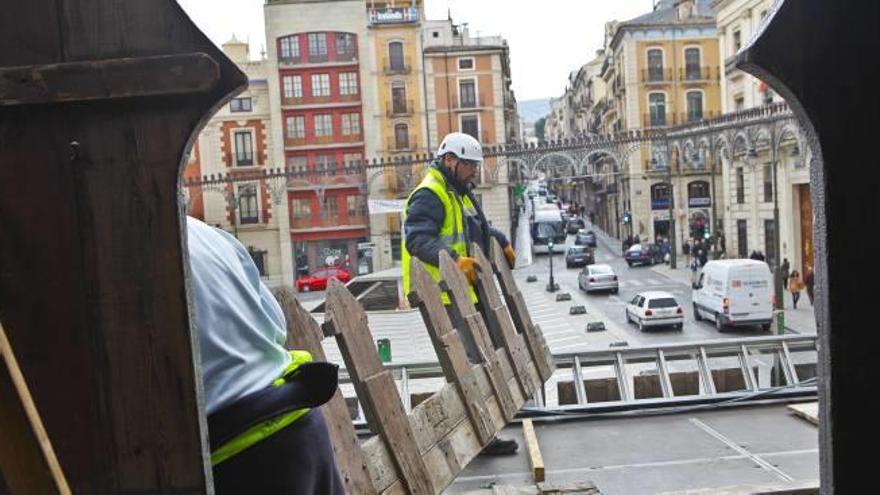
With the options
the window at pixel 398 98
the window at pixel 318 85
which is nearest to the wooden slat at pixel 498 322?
the window at pixel 318 85

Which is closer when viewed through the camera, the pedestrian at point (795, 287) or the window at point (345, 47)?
the pedestrian at point (795, 287)

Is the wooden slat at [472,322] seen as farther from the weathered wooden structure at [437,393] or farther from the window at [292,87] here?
the window at [292,87]

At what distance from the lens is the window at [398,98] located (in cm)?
4897

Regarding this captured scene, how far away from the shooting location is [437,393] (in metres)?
3.96

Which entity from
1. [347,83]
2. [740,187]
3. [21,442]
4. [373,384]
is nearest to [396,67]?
[347,83]

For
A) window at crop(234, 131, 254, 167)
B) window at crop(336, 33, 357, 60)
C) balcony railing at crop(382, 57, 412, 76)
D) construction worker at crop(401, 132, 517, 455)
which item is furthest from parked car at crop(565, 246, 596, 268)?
construction worker at crop(401, 132, 517, 455)

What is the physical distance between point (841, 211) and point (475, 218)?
4347 mm

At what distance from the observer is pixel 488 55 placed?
50812 millimetres

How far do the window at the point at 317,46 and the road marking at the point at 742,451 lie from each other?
42.3 m

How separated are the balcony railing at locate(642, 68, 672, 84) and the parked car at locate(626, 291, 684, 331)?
3068 centimetres

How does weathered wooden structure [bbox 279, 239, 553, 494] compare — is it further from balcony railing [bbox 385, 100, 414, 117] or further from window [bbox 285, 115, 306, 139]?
balcony railing [bbox 385, 100, 414, 117]

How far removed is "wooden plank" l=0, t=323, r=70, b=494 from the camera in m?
1.51

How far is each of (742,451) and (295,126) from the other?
42.7 m

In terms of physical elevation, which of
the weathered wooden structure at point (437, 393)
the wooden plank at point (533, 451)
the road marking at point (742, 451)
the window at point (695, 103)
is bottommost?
the road marking at point (742, 451)
